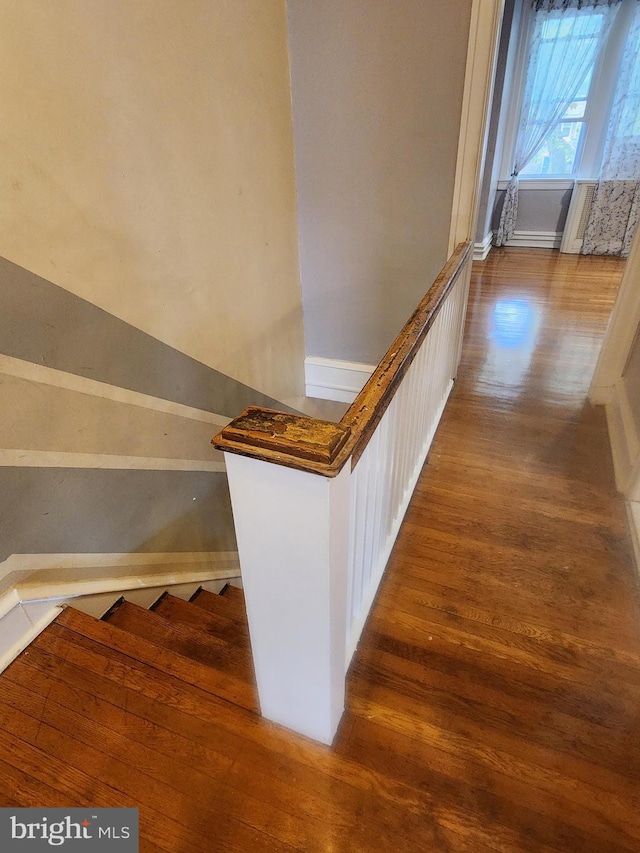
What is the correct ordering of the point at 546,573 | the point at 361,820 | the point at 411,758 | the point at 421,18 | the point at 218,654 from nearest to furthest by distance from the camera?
the point at 361,820 < the point at 411,758 < the point at 218,654 < the point at 546,573 < the point at 421,18

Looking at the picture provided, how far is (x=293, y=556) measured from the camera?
2.82 feet

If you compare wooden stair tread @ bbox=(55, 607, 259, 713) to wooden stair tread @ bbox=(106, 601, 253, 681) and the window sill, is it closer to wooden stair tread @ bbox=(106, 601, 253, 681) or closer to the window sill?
wooden stair tread @ bbox=(106, 601, 253, 681)

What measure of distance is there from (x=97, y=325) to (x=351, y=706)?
54.4 inches

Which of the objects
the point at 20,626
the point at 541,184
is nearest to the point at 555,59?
the point at 541,184

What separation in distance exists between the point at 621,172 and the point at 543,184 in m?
0.85

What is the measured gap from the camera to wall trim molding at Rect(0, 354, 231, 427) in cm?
125

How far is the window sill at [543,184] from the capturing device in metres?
5.68

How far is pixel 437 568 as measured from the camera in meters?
1.69

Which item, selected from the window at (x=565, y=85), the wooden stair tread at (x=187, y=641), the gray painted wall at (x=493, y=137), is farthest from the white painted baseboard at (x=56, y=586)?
the window at (x=565, y=85)

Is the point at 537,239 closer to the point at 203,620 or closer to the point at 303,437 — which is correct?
the point at 203,620

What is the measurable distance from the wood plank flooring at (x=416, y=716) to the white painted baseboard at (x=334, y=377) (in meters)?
1.41

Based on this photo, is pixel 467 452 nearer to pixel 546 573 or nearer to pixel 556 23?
pixel 546 573

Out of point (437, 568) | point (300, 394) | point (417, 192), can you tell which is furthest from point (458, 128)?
point (437, 568)

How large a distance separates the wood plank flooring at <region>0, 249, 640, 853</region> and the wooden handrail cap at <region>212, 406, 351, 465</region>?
2.73 feet
